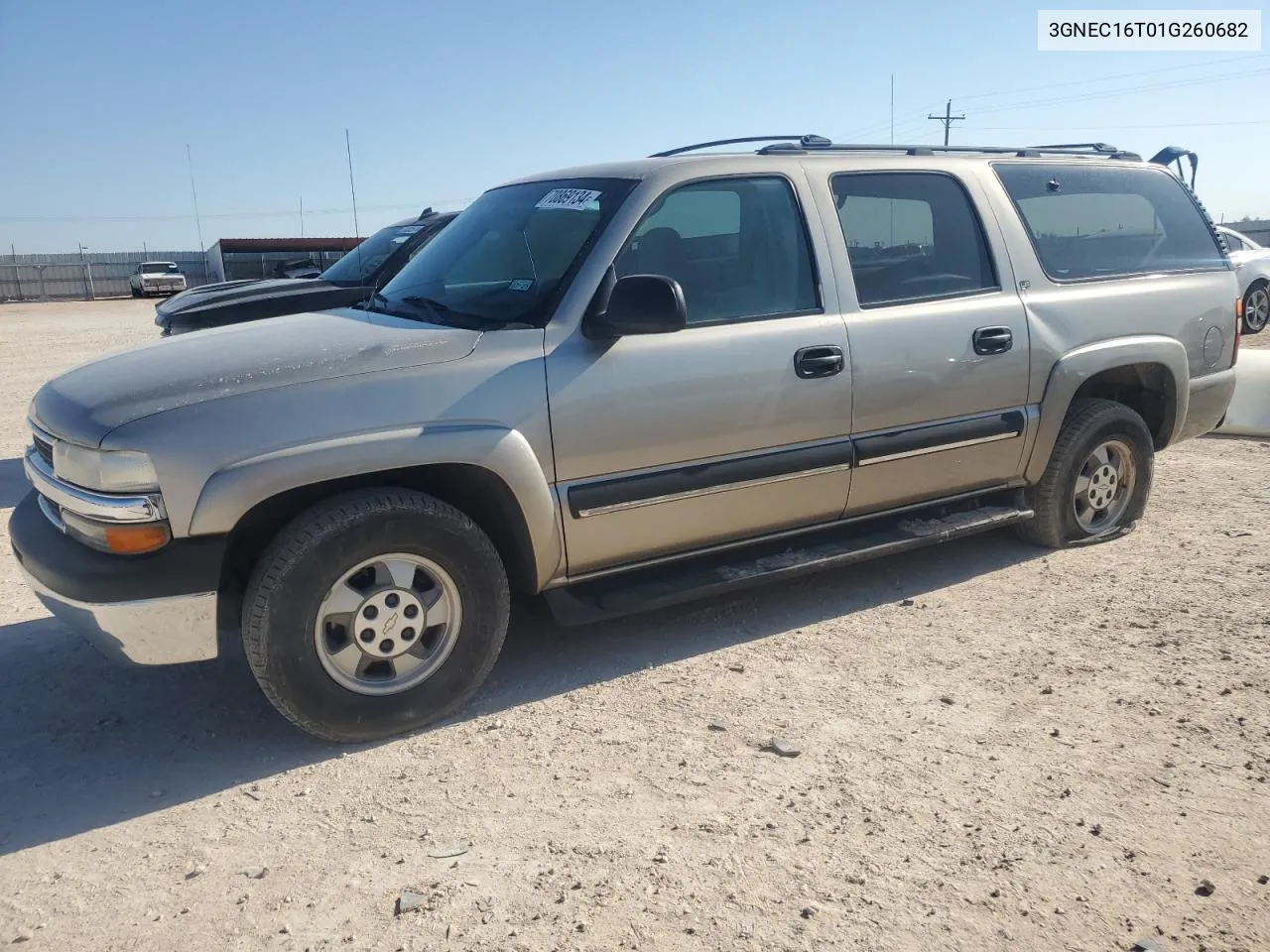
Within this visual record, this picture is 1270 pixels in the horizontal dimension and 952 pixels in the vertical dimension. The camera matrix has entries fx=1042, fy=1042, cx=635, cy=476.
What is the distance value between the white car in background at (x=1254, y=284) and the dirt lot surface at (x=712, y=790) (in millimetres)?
11342

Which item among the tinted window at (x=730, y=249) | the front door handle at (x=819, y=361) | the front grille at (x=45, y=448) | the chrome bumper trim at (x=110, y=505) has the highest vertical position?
the tinted window at (x=730, y=249)

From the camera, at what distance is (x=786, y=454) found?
4.07m

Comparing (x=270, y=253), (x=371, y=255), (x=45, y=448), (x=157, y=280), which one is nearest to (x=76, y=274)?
(x=157, y=280)

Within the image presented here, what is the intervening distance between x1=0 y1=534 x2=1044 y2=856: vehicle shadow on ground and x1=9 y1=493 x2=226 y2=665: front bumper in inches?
16.6

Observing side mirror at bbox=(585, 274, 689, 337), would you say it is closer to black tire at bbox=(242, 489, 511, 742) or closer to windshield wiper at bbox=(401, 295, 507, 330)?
windshield wiper at bbox=(401, 295, 507, 330)

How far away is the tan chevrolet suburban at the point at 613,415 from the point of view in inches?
125

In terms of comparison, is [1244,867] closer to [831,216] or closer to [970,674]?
[970,674]

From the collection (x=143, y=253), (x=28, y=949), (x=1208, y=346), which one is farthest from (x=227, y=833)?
(x=143, y=253)

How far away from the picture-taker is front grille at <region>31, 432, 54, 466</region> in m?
3.42

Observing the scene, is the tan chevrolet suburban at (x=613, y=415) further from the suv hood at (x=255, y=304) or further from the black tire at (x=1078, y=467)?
the suv hood at (x=255, y=304)

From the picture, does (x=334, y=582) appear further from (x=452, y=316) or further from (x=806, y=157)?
(x=806, y=157)

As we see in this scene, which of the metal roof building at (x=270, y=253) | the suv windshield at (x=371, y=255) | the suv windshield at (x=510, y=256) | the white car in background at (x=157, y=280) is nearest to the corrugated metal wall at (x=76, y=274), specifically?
the white car in background at (x=157, y=280)

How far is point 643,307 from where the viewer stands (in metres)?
3.52

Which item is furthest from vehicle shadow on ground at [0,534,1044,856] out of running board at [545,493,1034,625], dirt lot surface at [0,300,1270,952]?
running board at [545,493,1034,625]
